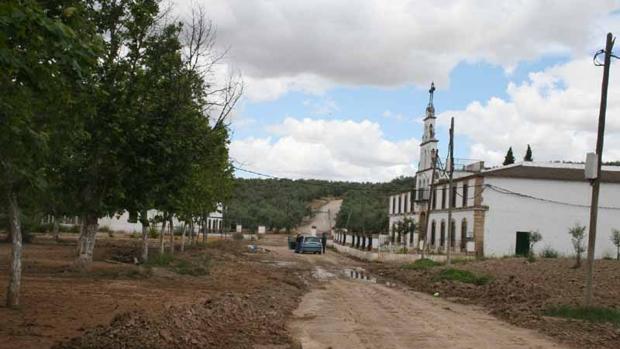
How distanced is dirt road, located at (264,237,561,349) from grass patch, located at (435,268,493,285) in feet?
17.8

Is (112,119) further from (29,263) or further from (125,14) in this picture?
(29,263)

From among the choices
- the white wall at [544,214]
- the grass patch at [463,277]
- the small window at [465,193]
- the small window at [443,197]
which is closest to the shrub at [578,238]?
the grass patch at [463,277]

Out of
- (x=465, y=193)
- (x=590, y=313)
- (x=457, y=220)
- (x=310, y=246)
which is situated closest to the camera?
(x=590, y=313)

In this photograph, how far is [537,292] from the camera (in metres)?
22.3

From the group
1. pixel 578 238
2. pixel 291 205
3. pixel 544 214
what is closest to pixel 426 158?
pixel 544 214

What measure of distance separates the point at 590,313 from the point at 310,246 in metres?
44.9

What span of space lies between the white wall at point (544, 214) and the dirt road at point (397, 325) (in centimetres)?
3585

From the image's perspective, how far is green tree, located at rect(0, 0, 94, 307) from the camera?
20.2 feet

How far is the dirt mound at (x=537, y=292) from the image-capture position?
15250 millimetres

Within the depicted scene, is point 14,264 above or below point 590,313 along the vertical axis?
above

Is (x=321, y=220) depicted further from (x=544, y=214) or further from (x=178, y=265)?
(x=178, y=265)

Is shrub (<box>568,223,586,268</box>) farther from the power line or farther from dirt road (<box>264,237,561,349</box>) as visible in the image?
the power line

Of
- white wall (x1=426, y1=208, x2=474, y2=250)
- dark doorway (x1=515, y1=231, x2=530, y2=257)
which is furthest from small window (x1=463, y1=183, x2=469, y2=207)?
dark doorway (x1=515, y1=231, x2=530, y2=257)

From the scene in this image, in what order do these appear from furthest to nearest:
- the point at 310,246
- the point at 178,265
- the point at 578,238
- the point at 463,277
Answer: the point at 310,246, the point at 578,238, the point at 463,277, the point at 178,265
